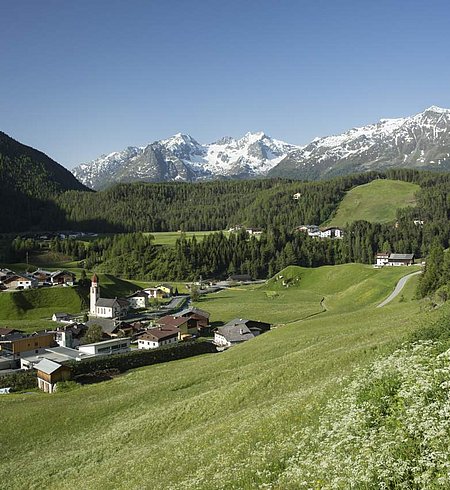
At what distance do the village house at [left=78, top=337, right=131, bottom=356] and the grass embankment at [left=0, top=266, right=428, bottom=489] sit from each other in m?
19.4

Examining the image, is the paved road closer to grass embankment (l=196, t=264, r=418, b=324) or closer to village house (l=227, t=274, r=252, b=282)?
grass embankment (l=196, t=264, r=418, b=324)

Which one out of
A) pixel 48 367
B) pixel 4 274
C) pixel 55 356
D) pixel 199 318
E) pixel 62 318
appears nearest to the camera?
pixel 48 367

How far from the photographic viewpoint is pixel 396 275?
115562mm

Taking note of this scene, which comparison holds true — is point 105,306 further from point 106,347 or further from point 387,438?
point 387,438

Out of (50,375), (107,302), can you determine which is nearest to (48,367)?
(50,375)

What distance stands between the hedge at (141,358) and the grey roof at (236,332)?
3527mm

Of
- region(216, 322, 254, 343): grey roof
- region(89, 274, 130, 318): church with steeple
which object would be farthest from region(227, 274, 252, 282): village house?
region(216, 322, 254, 343): grey roof

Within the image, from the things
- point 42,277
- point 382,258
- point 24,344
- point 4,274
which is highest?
point 4,274

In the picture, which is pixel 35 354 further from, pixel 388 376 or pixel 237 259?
pixel 237 259

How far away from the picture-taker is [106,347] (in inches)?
3095

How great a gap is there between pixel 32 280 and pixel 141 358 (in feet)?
222

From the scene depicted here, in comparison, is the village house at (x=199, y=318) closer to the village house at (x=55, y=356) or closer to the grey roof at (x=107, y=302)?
the grey roof at (x=107, y=302)

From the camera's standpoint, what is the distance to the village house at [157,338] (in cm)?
8488

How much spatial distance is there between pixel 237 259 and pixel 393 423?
564ft
